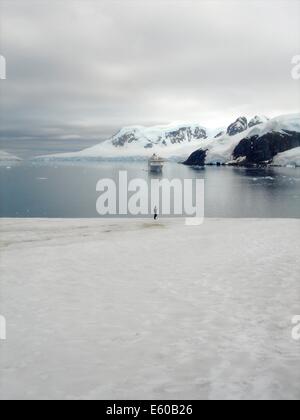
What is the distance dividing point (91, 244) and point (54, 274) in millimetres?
6592

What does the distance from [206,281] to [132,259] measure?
4.56 meters

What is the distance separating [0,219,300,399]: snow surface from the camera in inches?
256

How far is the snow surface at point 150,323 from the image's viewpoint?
21.4 feet

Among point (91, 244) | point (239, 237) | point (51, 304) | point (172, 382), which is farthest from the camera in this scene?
point (239, 237)

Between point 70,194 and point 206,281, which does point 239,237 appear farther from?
point 70,194

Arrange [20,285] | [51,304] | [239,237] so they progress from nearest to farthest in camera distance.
A: [51,304] → [20,285] → [239,237]

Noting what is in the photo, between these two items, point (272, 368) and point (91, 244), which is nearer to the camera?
point (272, 368)

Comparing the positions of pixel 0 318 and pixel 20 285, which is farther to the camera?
pixel 20 285

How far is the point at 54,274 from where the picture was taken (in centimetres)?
1389

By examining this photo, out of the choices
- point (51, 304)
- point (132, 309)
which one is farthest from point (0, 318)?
point (132, 309)

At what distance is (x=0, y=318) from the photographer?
9703 mm

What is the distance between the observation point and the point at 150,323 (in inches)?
365

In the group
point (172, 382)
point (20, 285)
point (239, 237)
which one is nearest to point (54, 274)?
point (20, 285)
